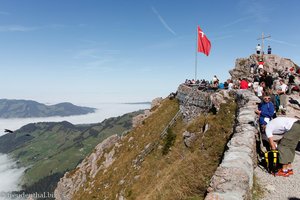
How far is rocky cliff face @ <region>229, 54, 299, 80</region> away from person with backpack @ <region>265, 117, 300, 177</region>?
43.1 m

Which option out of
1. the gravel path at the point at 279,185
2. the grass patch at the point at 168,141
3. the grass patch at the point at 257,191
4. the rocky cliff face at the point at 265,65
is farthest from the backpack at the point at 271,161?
the rocky cliff face at the point at 265,65

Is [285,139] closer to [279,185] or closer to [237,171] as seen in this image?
[279,185]

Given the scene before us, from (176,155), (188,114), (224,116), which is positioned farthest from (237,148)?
(188,114)

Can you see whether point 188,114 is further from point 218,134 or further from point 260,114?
point 260,114

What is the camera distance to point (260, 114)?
15883 mm

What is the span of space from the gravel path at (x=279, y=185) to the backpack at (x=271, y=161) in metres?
0.32

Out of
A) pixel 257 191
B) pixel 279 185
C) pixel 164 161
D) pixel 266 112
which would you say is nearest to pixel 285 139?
pixel 279 185

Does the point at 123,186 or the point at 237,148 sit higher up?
the point at 237,148

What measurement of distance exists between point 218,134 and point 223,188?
12.0 metres

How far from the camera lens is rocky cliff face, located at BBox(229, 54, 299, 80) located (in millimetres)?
54719

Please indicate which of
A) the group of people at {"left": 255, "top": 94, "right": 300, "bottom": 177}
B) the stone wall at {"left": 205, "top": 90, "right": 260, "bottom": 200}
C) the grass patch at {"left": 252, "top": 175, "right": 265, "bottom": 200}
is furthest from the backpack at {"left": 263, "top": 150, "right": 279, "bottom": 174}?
the grass patch at {"left": 252, "top": 175, "right": 265, "bottom": 200}

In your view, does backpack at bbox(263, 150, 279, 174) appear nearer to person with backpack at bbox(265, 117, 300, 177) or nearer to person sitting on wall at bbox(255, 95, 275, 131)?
person with backpack at bbox(265, 117, 300, 177)

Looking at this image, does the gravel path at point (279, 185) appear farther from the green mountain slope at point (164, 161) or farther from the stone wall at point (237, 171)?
the green mountain slope at point (164, 161)

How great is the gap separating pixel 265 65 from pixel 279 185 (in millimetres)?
47556
